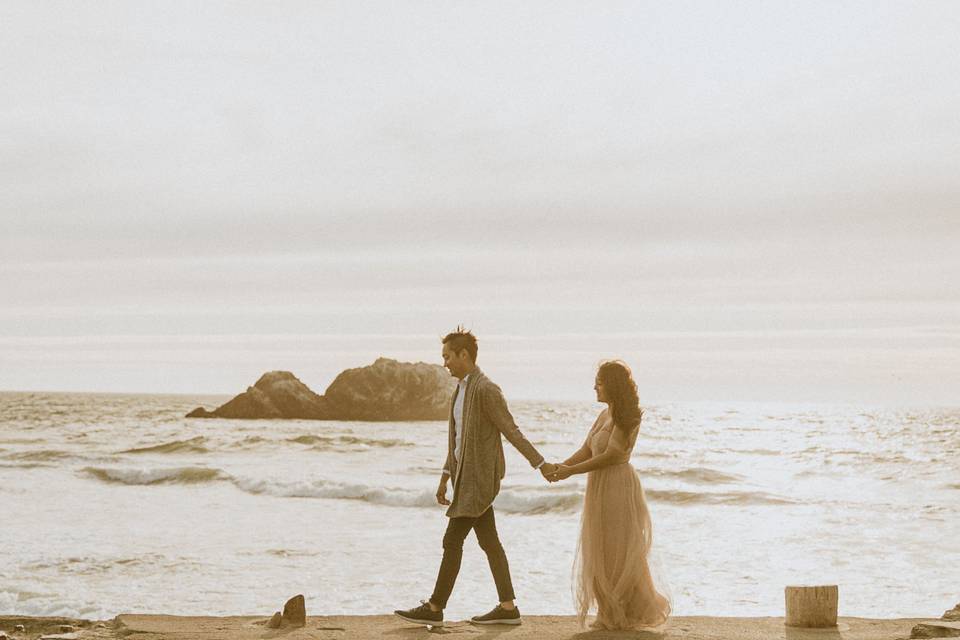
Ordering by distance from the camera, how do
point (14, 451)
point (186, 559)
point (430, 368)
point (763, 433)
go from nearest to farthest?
1. point (186, 559)
2. point (14, 451)
3. point (763, 433)
4. point (430, 368)

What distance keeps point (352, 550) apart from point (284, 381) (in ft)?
172

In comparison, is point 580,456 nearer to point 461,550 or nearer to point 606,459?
point 606,459

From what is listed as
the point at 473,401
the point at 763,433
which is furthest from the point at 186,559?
the point at 763,433

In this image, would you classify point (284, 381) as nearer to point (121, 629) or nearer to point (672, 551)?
point (672, 551)

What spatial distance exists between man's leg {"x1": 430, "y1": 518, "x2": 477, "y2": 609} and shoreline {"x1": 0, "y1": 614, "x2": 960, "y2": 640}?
22cm

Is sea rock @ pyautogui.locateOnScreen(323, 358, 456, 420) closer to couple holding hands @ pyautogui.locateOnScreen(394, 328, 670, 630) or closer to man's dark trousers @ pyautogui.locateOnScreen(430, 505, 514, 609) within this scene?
man's dark trousers @ pyautogui.locateOnScreen(430, 505, 514, 609)

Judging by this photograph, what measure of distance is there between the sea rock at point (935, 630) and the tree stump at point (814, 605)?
0.57 metres

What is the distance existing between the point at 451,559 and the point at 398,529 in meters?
10.00

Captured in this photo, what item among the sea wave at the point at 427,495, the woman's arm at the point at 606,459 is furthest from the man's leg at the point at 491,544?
the sea wave at the point at 427,495

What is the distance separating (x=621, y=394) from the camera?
7020 mm

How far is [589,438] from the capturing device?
24.1 feet

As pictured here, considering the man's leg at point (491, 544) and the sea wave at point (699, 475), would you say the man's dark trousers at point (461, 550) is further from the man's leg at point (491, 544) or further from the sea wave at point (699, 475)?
the sea wave at point (699, 475)

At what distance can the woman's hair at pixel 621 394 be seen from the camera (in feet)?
23.0

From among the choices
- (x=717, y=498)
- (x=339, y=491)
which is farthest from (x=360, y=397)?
(x=717, y=498)
